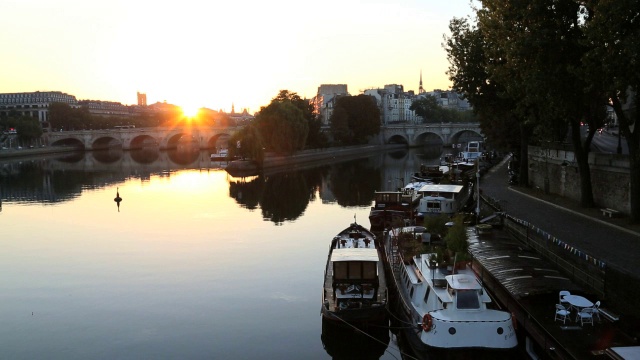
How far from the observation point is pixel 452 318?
636 inches

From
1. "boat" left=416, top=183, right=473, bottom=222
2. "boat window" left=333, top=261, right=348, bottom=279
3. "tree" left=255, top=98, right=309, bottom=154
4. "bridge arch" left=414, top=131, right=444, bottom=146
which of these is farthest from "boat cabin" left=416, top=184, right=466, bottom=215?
"bridge arch" left=414, top=131, right=444, bottom=146

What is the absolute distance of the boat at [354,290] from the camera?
19.3m

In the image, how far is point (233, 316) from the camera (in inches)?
878

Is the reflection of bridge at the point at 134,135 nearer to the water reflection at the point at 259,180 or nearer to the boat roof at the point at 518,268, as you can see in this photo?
the water reflection at the point at 259,180

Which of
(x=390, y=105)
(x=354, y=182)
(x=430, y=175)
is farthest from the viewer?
(x=390, y=105)

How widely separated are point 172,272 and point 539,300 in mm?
17676

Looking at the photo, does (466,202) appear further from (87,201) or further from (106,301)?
(87,201)

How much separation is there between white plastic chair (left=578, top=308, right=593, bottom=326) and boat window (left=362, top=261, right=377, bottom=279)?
7046mm

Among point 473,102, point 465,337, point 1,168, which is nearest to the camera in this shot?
point 465,337

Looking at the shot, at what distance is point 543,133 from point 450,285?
55.6 ft

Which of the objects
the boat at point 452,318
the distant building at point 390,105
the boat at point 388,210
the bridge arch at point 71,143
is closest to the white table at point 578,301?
the boat at point 452,318

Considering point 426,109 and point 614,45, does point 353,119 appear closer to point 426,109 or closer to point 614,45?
point 426,109

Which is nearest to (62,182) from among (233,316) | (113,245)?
(113,245)

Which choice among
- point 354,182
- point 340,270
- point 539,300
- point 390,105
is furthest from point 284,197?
point 390,105
